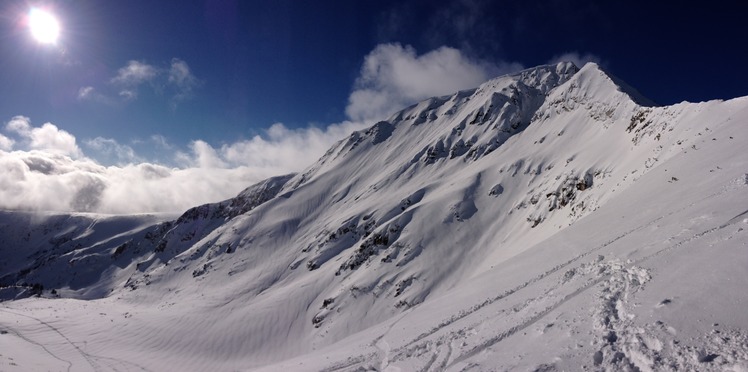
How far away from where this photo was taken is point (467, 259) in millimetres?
56531

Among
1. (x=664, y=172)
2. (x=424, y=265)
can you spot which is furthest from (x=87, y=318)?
(x=664, y=172)

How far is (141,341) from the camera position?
58281 millimetres

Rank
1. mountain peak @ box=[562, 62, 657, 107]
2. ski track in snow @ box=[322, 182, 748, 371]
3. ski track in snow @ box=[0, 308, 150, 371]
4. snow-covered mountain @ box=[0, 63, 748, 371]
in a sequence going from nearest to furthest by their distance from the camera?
ski track in snow @ box=[322, 182, 748, 371]
snow-covered mountain @ box=[0, 63, 748, 371]
ski track in snow @ box=[0, 308, 150, 371]
mountain peak @ box=[562, 62, 657, 107]

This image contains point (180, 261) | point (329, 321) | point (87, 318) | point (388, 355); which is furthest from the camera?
point (180, 261)

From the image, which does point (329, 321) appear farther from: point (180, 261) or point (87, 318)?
point (180, 261)

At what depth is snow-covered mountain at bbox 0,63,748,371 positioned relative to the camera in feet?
40.9

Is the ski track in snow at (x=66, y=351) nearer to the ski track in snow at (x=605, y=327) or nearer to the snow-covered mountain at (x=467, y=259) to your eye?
the snow-covered mountain at (x=467, y=259)

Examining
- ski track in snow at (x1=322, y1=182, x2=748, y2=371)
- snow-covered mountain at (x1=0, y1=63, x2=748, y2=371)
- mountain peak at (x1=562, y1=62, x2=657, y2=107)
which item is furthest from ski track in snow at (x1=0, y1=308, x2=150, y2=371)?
mountain peak at (x1=562, y1=62, x2=657, y2=107)

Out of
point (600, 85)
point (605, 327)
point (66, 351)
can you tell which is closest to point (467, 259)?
point (605, 327)

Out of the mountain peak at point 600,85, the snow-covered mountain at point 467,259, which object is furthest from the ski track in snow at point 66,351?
the mountain peak at point 600,85

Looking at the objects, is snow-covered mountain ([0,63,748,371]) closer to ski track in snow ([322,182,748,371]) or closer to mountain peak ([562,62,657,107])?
ski track in snow ([322,182,748,371])

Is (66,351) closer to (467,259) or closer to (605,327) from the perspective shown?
(467,259)

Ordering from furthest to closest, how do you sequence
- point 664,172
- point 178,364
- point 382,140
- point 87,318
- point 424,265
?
point 382,140 < point 87,318 < point 424,265 < point 178,364 < point 664,172

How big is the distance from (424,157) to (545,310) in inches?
3543
